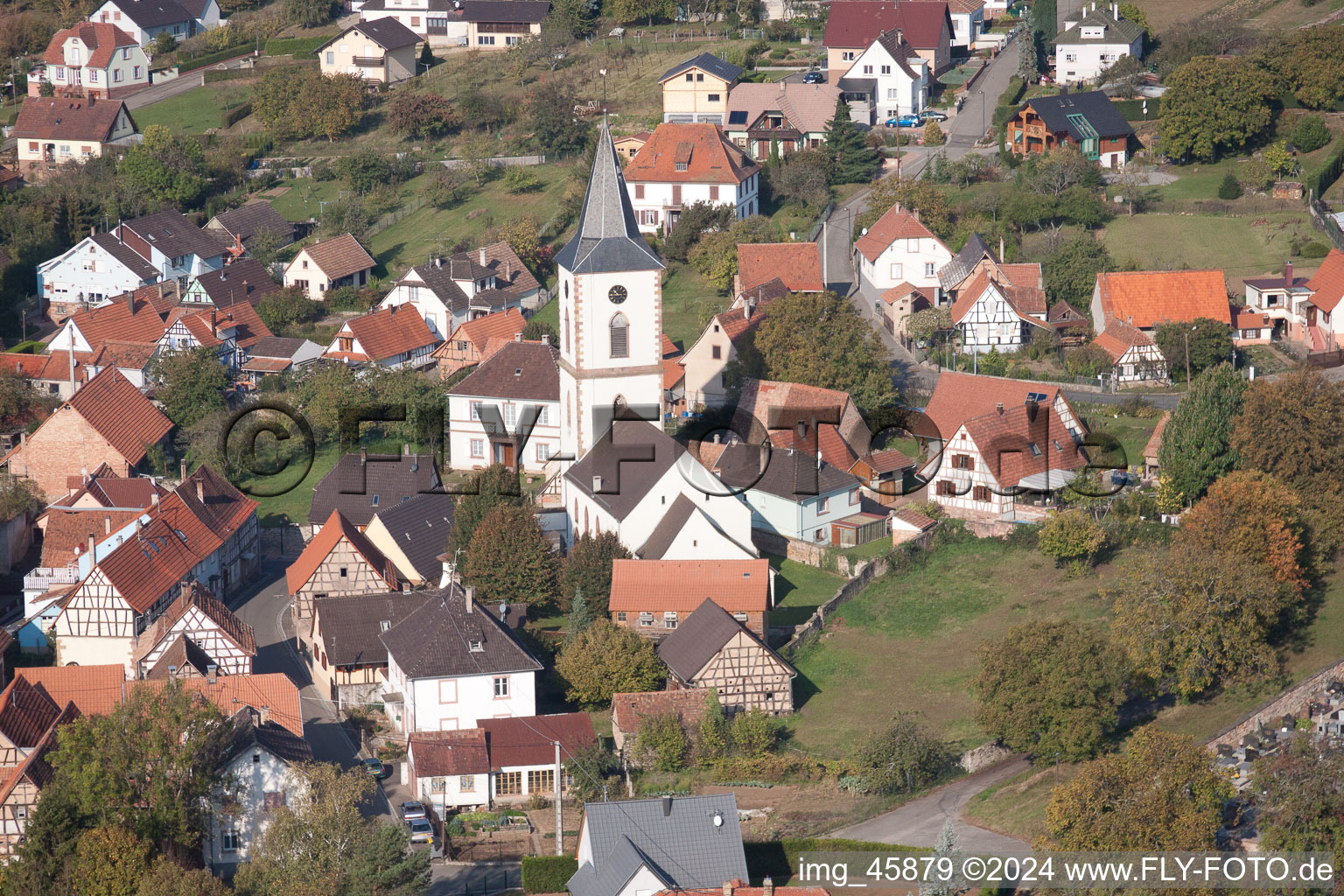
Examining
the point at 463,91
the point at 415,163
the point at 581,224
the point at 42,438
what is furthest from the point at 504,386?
the point at 463,91

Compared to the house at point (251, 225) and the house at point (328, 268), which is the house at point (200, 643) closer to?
the house at point (328, 268)

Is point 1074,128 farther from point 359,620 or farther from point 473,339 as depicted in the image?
point 359,620

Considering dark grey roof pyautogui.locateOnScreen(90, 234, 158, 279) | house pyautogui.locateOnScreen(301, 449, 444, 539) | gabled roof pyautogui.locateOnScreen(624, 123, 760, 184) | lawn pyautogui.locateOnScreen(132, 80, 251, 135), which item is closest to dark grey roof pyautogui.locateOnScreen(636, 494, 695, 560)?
house pyautogui.locateOnScreen(301, 449, 444, 539)

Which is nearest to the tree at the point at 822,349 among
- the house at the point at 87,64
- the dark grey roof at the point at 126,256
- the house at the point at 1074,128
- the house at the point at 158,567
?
the house at the point at 158,567

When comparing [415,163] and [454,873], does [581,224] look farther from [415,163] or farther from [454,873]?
[415,163]

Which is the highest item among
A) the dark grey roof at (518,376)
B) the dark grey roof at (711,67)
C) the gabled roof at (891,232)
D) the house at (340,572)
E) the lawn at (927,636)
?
the dark grey roof at (711,67)

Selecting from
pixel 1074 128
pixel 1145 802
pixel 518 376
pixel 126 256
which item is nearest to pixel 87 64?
pixel 126 256

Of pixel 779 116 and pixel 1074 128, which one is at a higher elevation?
pixel 779 116

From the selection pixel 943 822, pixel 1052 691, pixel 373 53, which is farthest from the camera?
pixel 373 53
